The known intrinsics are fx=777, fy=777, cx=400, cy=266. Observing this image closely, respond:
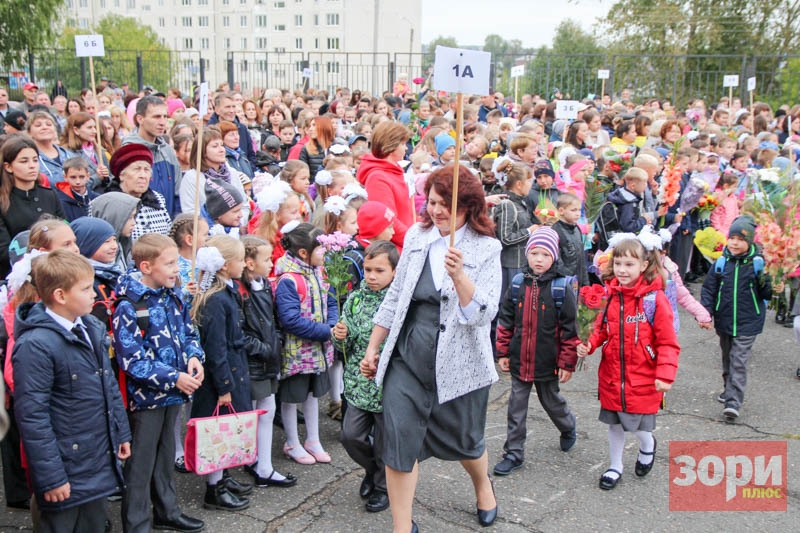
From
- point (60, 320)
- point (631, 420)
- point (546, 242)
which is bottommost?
point (631, 420)

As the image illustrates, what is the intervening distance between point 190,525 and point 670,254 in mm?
8060

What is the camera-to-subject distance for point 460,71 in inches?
161

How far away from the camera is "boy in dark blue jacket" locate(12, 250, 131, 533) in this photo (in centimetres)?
352

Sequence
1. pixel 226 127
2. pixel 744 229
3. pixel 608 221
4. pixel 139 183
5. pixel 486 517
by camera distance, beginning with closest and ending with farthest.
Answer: pixel 486 517
pixel 139 183
pixel 744 229
pixel 226 127
pixel 608 221

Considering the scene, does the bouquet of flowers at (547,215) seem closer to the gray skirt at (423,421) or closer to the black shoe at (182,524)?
the gray skirt at (423,421)

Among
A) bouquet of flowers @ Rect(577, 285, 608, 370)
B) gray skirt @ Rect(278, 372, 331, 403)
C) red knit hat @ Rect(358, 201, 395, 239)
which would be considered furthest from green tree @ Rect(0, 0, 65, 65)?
bouquet of flowers @ Rect(577, 285, 608, 370)

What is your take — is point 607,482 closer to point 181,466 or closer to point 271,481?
point 271,481

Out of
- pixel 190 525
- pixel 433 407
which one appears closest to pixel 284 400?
pixel 190 525

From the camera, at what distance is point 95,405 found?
3.73 metres

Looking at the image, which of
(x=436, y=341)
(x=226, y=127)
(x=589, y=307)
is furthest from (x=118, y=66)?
(x=436, y=341)

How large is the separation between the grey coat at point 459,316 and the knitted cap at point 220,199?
6.83ft

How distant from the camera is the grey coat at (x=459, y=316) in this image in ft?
13.1

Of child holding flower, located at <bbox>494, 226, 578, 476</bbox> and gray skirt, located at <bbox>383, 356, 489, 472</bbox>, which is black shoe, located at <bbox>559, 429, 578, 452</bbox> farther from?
gray skirt, located at <bbox>383, 356, 489, 472</bbox>

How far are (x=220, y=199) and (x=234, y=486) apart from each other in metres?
2.14
